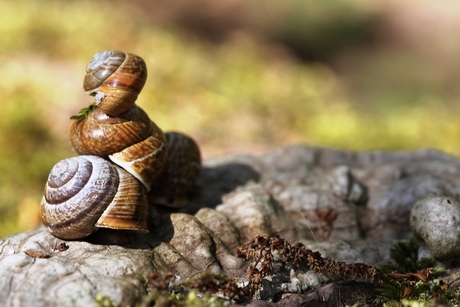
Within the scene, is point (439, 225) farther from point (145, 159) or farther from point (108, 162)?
point (108, 162)

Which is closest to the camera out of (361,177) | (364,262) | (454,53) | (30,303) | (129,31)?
(30,303)

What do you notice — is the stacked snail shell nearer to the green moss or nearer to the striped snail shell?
the striped snail shell

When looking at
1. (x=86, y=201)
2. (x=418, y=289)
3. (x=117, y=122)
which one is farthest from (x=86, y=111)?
(x=418, y=289)

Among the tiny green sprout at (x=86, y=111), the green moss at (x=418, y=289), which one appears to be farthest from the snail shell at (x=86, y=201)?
the green moss at (x=418, y=289)

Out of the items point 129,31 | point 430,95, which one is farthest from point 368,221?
point 430,95

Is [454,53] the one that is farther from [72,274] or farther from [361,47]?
[72,274]

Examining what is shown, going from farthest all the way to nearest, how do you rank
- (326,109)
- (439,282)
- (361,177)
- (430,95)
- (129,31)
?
(430,95) < (129,31) < (326,109) < (361,177) < (439,282)

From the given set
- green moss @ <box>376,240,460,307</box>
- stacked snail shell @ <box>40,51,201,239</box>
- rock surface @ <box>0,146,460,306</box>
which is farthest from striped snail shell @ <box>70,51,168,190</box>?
green moss @ <box>376,240,460,307</box>

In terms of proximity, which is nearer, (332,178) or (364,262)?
(364,262)
